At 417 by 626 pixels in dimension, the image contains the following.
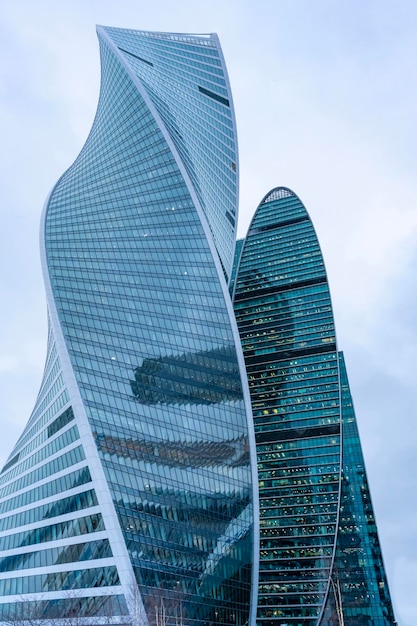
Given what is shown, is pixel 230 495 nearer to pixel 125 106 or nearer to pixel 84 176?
pixel 84 176

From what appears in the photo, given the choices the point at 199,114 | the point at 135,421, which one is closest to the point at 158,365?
the point at 135,421

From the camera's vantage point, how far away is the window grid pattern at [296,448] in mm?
151250

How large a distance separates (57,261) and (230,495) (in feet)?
149

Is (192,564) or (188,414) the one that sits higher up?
(188,414)

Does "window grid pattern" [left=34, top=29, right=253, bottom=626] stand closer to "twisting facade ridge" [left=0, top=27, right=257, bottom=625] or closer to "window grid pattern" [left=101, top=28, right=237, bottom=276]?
"twisting facade ridge" [left=0, top=27, right=257, bottom=625]

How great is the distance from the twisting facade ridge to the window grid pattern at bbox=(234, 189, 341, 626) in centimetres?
6939

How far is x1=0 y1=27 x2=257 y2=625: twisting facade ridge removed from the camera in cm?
7200

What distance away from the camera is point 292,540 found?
158375 millimetres

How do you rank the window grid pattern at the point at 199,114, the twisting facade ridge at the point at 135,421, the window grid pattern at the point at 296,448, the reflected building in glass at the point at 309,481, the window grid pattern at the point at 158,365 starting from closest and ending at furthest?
1. the twisting facade ridge at the point at 135,421
2. the window grid pattern at the point at 158,365
3. the window grid pattern at the point at 199,114
4. the window grid pattern at the point at 296,448
5. the reflected building in glass at the point at 309,481

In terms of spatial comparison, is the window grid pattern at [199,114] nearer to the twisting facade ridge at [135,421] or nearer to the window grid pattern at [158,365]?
the window grid pattern at [158,365]

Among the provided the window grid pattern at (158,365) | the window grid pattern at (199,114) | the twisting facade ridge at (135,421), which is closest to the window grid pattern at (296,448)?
the window grid pattern at (199,114)

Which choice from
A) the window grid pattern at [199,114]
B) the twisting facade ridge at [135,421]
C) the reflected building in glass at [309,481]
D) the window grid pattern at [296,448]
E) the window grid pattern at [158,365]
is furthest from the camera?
the reflected building in glass at [309,481]

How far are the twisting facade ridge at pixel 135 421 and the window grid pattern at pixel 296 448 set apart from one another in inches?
2732

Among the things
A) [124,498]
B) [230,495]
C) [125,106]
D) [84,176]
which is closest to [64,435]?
[124,498]
